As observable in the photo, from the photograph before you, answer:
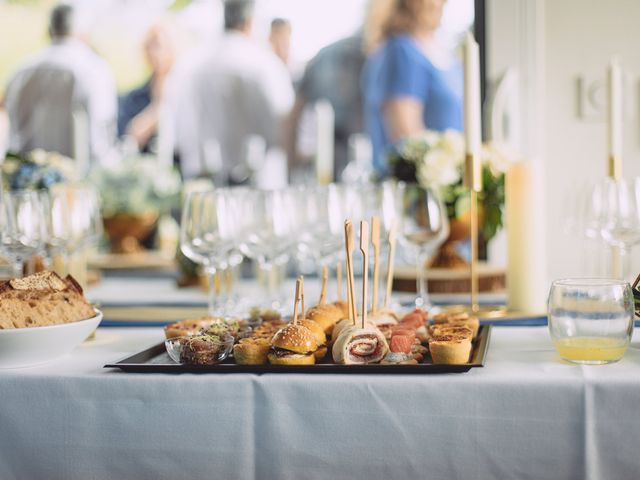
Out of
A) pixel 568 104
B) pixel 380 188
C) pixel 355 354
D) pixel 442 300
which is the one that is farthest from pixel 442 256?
pixel 568 104

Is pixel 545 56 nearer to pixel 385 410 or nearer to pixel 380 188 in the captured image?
pixel 380 188

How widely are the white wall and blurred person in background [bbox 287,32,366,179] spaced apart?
70 cm

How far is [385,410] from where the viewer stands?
104cm

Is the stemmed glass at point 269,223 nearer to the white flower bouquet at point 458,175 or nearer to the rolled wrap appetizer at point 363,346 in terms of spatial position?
the rolled wrap appetizer at point 363,346

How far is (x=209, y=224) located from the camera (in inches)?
60.9

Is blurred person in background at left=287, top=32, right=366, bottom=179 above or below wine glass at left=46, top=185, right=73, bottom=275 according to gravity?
above

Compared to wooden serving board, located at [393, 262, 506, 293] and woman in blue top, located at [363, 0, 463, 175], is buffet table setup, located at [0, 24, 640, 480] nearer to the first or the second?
wooden serving board, located at [393, 262, 506, 293]

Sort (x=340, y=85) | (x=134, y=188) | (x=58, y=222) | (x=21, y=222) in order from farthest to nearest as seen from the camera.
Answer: (x=340, y=85) < (x=134, y=188) < (x=58, y=222) < (x=21, y=222)

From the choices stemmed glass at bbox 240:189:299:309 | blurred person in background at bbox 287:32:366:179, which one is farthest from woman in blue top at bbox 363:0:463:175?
stemmed glass at bbox 240:189:299:309

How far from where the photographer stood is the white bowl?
44.9 inches

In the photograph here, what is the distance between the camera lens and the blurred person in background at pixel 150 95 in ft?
15.0

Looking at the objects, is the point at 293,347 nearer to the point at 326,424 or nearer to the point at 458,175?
the point at 326,424

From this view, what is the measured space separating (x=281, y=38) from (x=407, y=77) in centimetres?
70

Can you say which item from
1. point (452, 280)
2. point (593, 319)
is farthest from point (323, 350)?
point (452, 280)
